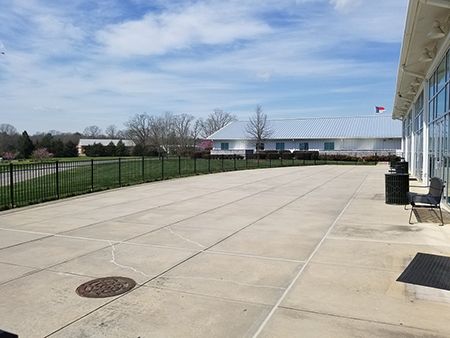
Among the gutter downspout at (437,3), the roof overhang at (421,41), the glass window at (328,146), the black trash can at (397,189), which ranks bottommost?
the black trash can at (397,189)

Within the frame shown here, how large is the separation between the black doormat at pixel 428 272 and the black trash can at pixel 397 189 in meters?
5.61

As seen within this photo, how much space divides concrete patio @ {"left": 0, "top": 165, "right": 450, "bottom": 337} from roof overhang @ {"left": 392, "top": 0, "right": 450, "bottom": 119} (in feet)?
14.1

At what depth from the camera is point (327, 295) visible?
464cm

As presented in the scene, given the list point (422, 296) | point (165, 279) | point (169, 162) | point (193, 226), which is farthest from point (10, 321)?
point (169, 162)

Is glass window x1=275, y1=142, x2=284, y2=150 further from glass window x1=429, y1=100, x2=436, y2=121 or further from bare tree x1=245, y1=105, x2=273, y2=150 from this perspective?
glass window x1=429, y1=100, x2=436, y2=121

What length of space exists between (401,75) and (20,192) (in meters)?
14.2

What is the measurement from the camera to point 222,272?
18.1 feet

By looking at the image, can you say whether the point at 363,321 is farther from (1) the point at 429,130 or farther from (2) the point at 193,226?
(1) the point at 429,130

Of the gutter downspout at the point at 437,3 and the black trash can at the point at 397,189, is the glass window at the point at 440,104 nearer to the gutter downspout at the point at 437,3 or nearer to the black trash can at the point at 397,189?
the black trash can at the point at 397,189

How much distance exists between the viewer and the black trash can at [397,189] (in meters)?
11.5

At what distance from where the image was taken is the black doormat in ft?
16.5

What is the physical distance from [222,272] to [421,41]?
9.03m

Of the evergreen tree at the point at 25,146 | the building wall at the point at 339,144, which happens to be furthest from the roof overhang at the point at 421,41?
the evergreen tree at the point at 25,146

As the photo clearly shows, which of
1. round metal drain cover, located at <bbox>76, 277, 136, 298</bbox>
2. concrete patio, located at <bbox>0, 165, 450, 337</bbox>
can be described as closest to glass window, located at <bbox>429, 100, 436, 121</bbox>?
concrete patio, located at <bbox>0, 165, 450, 337</bbox>
